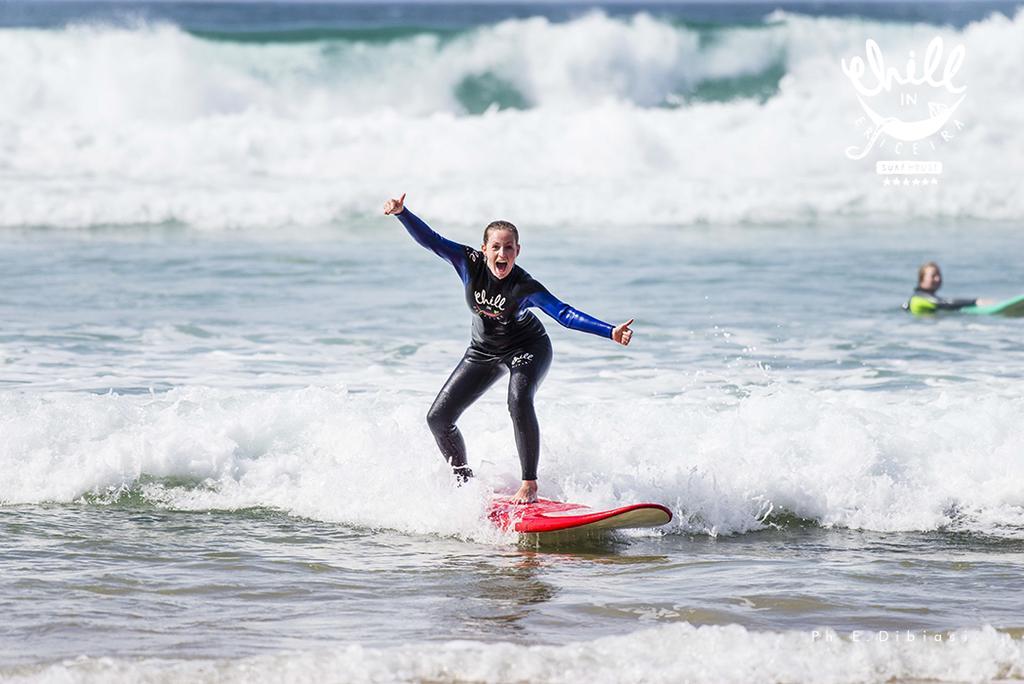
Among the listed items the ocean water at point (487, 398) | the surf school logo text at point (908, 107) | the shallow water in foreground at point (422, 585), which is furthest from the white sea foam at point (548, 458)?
the surf school logo text at point (908, 107)

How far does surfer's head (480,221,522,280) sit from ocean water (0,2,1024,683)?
4.51 feet

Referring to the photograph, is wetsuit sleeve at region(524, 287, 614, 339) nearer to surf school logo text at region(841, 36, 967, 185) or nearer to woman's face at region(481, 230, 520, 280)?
woman's face at region(481, 230, 520, 280)

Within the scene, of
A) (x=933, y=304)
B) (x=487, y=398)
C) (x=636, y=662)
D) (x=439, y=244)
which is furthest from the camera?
(x=933, y=304)

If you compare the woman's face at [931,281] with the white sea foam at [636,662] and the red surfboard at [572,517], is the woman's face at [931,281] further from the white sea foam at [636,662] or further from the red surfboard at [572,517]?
the white sea foam at [636,662]

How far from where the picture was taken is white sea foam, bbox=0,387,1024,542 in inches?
302

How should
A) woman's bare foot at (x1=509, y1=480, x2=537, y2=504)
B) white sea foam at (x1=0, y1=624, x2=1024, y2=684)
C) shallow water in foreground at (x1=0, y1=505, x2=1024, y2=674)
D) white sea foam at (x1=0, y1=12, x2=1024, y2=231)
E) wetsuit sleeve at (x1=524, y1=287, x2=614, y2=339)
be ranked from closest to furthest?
1. white sea foam at (x1=0, y1=624, x2=1024, y2=684)
2. shallow water in foreground at (x1=0, y1=505, x2=1024, y2=674)
3. wetsuit sleeve at (x1=524, y1=287, x2=614, y2=339)
4. woman's bare foot at (x1=509, y1=480, x2=537, y2=504)
5. white sea foam at (x1=0, y1=12, x2=1024, y2=231)

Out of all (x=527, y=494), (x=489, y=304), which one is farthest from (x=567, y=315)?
(x=527, y=494)

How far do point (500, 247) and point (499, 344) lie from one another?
63cm

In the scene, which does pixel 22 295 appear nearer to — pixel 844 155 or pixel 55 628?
pixel 55 628

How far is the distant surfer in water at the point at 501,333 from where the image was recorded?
6.92 metres

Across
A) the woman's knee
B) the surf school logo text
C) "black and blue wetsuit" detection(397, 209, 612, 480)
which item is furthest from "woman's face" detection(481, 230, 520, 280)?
the surf school logo text

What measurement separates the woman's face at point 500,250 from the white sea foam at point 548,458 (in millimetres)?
1336

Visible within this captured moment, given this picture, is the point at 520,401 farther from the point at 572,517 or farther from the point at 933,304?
the point at 933,304

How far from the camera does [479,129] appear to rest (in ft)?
86.6
